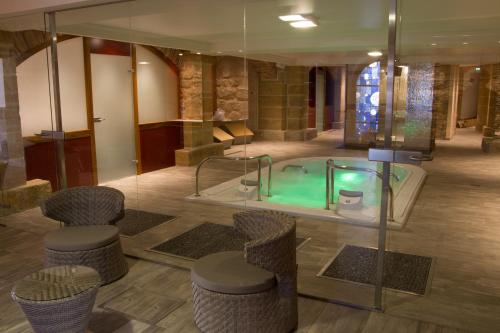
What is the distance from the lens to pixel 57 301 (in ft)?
7.18

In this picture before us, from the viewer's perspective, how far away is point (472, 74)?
5.06 meters

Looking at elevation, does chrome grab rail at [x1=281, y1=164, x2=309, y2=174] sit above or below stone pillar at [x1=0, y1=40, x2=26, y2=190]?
below

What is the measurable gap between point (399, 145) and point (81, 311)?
6.86 ft

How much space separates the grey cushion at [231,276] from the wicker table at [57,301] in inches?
22.7

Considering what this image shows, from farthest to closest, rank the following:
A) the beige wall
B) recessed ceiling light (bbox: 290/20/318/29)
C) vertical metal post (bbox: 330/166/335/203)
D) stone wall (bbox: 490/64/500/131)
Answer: the beige wall, stone wall (bbox: 490/64/500/131), recessed ceiling light (bbox: 290/20/318/29), vertical metal post (bbox: 330/166/335/203)

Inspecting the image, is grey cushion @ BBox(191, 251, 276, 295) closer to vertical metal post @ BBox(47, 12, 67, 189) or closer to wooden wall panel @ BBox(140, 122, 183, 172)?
vertical metal post @ BBox(47, 12, 67, 189)

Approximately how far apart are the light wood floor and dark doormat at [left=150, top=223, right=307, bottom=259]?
4.5 inches

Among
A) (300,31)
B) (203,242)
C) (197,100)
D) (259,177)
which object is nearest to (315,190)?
(259,177)

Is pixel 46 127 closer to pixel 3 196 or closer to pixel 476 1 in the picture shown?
pixel 3 196

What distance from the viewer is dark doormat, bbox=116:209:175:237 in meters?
4.24

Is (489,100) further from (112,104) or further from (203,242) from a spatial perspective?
(112,104)

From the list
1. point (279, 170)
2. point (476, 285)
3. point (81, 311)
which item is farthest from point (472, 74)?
point (81, 311)

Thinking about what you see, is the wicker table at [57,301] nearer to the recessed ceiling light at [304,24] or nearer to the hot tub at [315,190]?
the hot tub at [315,190]

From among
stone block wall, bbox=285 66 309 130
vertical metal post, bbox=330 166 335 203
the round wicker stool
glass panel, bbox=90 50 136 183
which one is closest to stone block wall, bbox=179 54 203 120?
glass panel, bbox=90 50 136 183
